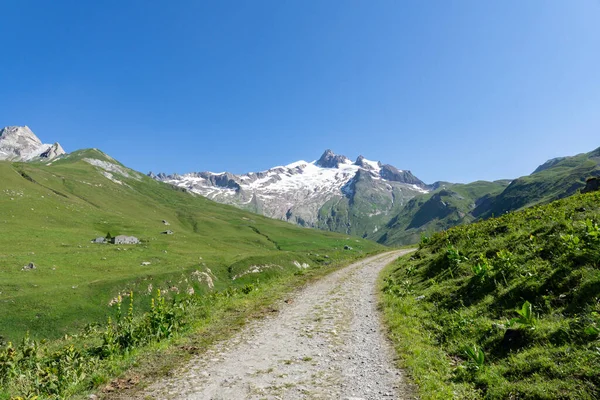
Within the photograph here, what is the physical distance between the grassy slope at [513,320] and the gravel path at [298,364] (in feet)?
3.89

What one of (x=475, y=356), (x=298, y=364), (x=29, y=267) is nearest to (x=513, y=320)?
(x=475, y=356)

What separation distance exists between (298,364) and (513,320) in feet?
26.7

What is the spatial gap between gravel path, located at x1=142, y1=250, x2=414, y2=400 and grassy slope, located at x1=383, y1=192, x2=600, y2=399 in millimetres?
1186

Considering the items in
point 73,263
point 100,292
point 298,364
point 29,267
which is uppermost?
point 29,267

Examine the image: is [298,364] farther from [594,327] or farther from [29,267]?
[29,267]

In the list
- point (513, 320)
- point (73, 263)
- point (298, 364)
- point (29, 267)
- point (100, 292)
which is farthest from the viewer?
point (73, 263)

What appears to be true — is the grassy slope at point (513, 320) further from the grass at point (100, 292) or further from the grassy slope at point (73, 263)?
the grassy slope at point (73, 263)

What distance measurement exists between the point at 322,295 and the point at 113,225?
5893 inches

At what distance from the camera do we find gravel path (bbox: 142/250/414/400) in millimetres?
9523

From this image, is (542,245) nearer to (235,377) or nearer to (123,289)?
(235,377)

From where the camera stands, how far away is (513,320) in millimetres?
11234

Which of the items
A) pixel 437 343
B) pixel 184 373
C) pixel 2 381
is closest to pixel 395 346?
pixel 437 343

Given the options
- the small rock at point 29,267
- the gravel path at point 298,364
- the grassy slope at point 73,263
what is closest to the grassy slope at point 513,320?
the gravel path at point 298,364

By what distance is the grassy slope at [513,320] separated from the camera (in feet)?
28.0
